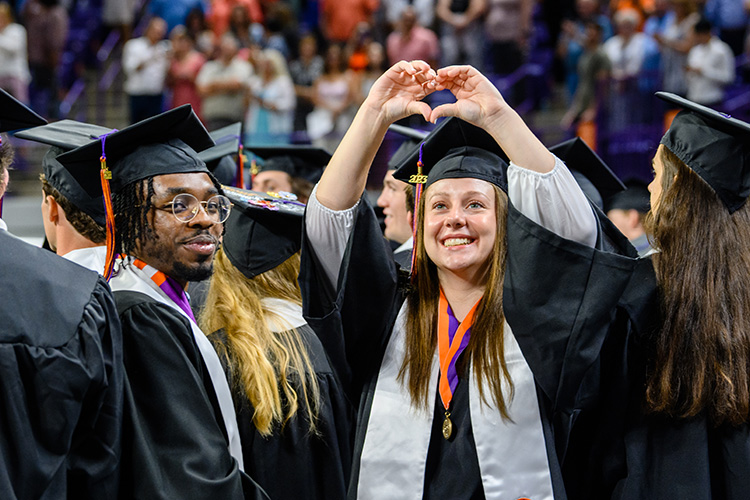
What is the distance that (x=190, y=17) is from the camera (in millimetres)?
11289

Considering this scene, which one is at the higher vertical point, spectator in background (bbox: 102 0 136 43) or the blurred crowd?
spectator in background (bbox: 102 0 136 43)

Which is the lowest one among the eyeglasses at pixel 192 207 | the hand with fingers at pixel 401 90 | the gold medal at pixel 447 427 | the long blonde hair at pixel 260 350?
the gold medal at pixel 447 427

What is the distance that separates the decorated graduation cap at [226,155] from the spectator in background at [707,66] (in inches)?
243

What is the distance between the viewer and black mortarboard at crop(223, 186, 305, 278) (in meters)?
3.33

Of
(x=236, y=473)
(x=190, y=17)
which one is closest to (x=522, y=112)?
(x=190, y=17)

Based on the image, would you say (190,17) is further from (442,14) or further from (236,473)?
(236,473)

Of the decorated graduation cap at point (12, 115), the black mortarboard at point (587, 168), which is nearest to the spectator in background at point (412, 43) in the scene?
the black mortarboard at point (587, 168)

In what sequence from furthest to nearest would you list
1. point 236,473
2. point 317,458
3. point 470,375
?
point 317,458
point 470,375
point 236,473

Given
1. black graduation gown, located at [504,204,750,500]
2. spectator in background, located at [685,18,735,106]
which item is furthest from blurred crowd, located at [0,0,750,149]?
black graduation gown, located at [504,204,750,500]

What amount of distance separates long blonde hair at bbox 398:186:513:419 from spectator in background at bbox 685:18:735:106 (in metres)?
7.31

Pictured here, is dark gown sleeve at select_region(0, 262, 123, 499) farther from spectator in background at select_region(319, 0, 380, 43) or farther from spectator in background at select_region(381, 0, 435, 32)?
spectator in background at select_region(319, 0, 380, 43)

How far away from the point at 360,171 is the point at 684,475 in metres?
1.38

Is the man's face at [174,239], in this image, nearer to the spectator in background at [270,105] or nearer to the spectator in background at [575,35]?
the spectator in background at [270,105]

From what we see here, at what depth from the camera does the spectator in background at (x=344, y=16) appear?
1150 centimetres
